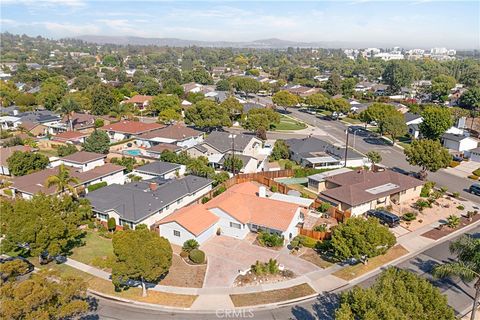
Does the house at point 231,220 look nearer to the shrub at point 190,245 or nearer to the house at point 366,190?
the shrub at point 190,245

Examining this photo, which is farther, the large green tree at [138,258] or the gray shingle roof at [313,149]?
the gray shingle roof at [313,149]

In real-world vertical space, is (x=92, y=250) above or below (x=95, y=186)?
below

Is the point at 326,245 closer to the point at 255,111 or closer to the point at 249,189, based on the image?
the point at 249,189

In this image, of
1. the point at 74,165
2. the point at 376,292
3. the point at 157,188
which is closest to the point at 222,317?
the point at 376,292

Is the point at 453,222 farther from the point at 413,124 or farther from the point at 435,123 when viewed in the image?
the point at 413,124

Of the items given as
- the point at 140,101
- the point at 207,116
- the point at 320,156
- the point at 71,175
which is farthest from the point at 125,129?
the point at 320,156

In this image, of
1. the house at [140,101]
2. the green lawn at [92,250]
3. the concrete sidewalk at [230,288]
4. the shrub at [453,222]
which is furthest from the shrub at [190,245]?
the house at [140,101]
